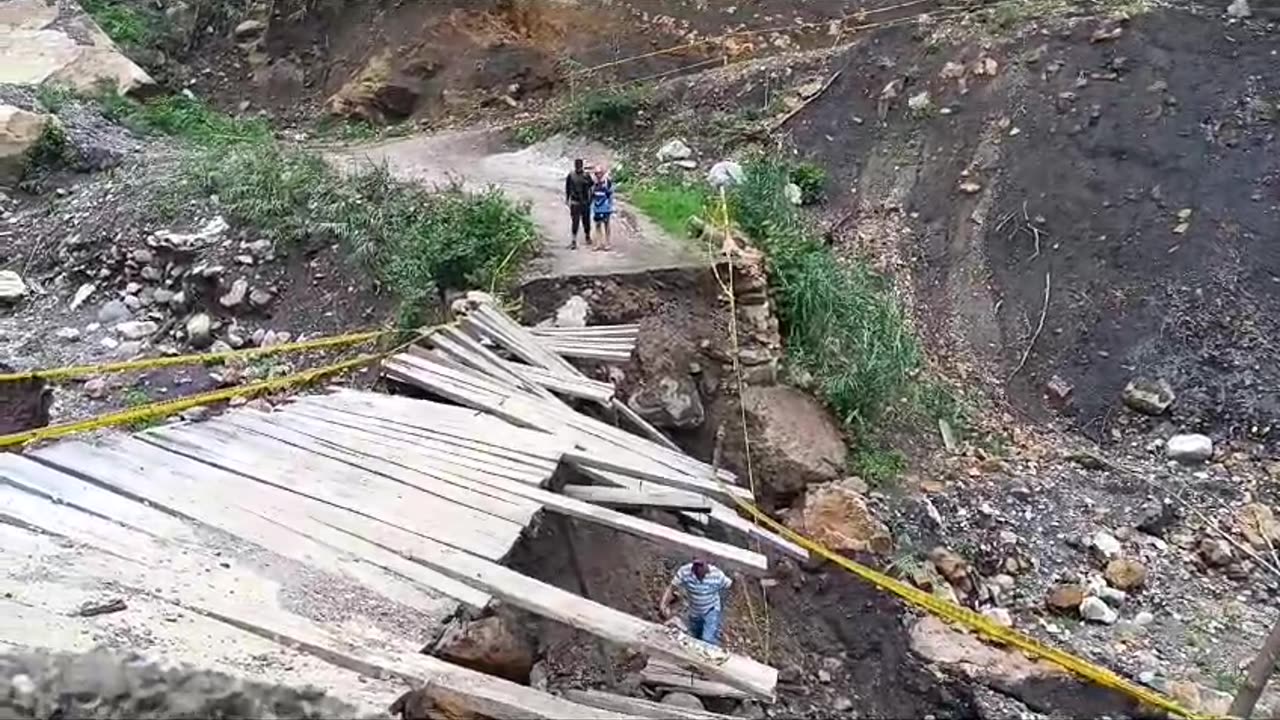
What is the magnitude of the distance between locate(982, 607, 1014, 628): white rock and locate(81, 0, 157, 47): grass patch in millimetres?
11416

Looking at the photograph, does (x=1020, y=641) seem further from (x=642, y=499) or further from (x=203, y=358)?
(x=203, y=358)

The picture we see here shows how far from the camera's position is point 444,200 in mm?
8711

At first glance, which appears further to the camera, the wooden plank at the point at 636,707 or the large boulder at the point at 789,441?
the large boulder at the point at 789,441

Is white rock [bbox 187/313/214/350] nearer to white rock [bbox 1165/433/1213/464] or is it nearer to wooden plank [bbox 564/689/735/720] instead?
wooden plank [bbox 564/689/735/720]

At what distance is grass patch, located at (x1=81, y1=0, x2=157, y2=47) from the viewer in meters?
14.1

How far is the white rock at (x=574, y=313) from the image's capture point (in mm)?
7508

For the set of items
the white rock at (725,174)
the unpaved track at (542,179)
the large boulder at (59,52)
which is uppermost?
the large boulder at (59,52)

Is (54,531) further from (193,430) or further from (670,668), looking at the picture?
(670,668)

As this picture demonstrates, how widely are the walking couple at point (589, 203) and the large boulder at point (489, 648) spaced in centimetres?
418

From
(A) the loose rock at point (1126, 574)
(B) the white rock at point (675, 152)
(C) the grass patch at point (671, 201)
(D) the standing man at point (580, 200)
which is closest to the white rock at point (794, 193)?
(C) the grass patch at point (671, 201)

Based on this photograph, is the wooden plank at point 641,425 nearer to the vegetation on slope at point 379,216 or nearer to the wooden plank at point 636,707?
the vegetation on slope at point 379,216

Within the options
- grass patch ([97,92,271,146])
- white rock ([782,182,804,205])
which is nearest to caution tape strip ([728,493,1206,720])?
white rock ([782,182,804,205])

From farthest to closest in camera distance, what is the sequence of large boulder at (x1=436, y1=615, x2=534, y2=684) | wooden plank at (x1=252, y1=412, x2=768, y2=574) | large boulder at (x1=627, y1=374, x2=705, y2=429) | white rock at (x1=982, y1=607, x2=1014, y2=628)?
large boulder at (x1=627, y1=374, x2=705, y2=429) < white rock at (x1=982, y1=607, x2=1014, y2=628) < wooden plank at (x1=252, y1=412, x2=768, y2=574) < large boulder at (x1=436, y1=615, x2=534, y2=684)

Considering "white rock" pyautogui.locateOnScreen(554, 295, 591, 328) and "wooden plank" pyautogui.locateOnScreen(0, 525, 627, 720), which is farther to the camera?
"white rock" pyautogui.locateOnScreen(554, 295, 591, 328)
